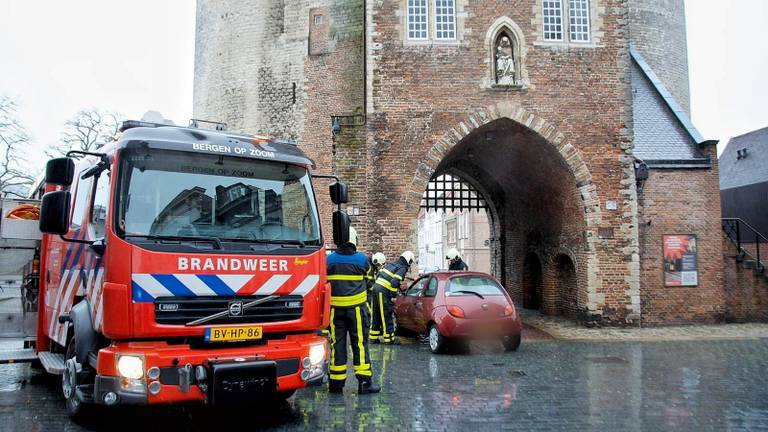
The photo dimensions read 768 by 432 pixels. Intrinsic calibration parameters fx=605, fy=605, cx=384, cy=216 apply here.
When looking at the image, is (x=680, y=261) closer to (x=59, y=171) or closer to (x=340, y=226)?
(x=340, y=226)

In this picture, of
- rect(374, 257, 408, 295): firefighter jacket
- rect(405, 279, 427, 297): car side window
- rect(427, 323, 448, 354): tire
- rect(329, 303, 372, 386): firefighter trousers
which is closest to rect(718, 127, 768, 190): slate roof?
rect(405, 279, 427, 297): car side window

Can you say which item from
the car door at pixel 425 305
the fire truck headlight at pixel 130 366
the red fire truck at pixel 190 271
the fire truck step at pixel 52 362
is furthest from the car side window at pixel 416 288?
the fire truck headlight at pixel 130 366

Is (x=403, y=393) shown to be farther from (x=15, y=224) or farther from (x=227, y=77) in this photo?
(x=227, y=77)

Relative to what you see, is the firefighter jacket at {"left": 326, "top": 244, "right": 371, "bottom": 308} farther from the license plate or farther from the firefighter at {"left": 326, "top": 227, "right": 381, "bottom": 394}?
the license plate

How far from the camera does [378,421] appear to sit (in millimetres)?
6078

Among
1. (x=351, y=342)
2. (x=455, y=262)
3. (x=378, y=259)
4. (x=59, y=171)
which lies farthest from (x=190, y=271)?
(x=378, y=259)

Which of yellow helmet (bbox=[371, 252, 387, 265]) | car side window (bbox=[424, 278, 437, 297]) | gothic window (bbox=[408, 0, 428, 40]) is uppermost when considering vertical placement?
gothic window (bbox=[408, 0, 428, 40])

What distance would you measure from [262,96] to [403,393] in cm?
1525

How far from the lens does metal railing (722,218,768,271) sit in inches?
644

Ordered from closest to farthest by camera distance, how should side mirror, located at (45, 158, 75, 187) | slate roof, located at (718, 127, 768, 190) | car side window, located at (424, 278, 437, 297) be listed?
side mirror, located at (45, 158, 75, 187) → car side window, located at (424, 278, 437, 297) → slate roof, located at (718, 127, 768, 190)

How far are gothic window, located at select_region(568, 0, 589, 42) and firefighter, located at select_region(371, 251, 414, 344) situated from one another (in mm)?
8051

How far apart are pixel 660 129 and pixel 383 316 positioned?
1077 cm

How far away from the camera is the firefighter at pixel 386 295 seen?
11.5m

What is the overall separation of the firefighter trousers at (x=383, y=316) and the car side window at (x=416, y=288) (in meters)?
0.52
